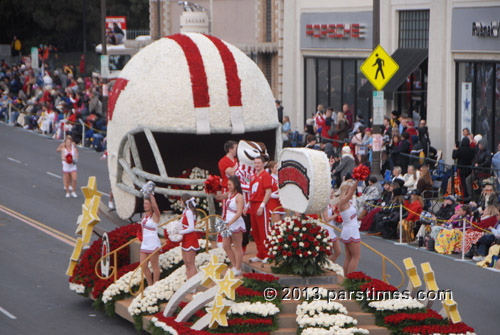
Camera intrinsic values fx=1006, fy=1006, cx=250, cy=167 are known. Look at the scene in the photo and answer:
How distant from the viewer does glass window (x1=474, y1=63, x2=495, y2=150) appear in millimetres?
27958

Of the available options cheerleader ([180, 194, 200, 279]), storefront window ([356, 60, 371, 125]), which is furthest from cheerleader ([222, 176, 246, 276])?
storefront window ([356, 60, 371, 125])

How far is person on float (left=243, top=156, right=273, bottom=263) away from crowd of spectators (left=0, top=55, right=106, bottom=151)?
21.2m

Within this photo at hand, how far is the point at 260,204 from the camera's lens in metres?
15.7

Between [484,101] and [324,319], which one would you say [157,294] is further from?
[484,101]

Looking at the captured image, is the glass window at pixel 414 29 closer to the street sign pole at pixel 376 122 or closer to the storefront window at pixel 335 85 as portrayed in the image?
the storefront window at pixel 335 85

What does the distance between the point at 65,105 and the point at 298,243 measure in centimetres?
2706

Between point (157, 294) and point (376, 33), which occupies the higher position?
point (376, 33)

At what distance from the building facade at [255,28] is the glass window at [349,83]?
13.6 ft

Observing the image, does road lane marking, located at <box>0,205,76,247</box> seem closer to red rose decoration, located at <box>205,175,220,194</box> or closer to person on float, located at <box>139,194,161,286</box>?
person on float, located at <box>139,194,161,286</box>

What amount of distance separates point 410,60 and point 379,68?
566 centimetres

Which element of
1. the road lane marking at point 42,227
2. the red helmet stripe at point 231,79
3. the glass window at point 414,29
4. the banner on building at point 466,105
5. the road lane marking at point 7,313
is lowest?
the road lane marking at point 7,313

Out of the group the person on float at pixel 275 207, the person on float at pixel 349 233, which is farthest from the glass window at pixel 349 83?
the person on float at pixel 349 233

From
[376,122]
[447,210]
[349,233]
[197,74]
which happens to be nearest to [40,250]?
[197,74]

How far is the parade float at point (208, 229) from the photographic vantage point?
14.3 metres
